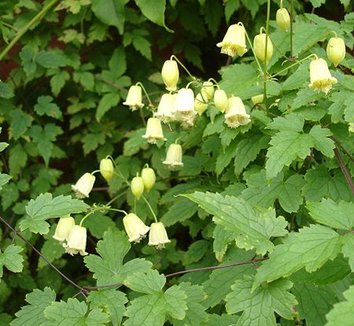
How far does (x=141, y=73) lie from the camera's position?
3287mm

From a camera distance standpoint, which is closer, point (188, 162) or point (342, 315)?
point (342, 315)

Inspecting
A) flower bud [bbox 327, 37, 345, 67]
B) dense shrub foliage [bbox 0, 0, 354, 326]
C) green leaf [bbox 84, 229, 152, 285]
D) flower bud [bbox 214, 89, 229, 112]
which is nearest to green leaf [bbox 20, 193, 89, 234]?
dense shrub foliage [bbox 0, 0, 354, 326]

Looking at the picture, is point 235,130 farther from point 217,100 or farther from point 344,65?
point 344,65

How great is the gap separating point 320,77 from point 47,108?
1615mm

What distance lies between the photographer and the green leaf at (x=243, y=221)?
131cm

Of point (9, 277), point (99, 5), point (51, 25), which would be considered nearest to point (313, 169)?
point (99, 5)

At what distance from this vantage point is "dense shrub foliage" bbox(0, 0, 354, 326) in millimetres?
1382

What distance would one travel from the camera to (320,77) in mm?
1723

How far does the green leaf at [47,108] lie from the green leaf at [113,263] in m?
1.31

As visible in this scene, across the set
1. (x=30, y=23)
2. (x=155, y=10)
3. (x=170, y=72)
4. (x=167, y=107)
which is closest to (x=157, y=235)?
(x=167, y=107)

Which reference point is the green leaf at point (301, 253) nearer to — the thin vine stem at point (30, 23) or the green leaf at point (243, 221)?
the green leaf at point (243, 221)

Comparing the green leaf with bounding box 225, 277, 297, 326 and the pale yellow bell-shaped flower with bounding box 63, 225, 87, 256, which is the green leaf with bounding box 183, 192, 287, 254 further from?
the pale yellow bell-shaped flower with bounding box 63, 225, 87, 256

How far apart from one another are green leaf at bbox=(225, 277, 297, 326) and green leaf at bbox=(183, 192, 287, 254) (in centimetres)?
9

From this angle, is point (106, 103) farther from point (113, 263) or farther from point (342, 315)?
point (342, 315)
